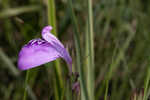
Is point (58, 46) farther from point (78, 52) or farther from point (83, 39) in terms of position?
point (83, 39)

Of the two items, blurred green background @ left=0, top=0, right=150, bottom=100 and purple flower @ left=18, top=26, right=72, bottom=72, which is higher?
purple flower @ left=18, top=26, right=72, bottom=72

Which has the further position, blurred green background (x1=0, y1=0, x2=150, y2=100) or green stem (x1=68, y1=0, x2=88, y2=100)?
blurred green background (x1=0, y1=0, x2=150, y2=100)

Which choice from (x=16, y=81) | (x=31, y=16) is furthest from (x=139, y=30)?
(x=16, y=81)

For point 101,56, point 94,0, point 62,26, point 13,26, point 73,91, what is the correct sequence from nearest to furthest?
point 73,91, point 62,26, point 101,56, point 13,26, point 94,0

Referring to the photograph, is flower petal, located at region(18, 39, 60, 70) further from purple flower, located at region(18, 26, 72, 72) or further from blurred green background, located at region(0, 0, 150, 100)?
blurred green background, located at region(0, 0, 150, 100)

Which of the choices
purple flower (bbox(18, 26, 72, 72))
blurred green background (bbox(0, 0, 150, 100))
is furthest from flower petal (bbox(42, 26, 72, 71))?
blurred green background (bbox(0, 0, 150, 100))

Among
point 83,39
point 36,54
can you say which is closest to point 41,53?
point 36,54

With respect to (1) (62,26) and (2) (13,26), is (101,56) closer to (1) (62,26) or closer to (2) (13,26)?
(1) (62,26)
